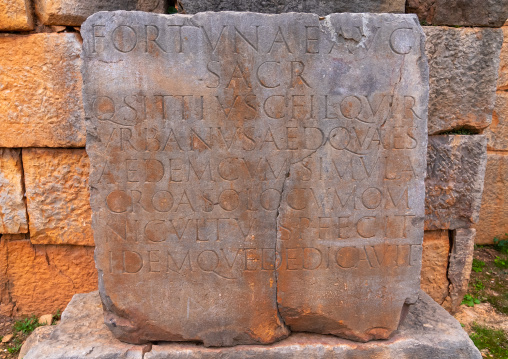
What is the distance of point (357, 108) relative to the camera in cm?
186

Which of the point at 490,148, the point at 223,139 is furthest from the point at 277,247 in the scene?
the point at 490,148

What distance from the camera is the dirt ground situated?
8.52 feet

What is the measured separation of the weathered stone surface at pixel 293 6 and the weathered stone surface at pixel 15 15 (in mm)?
935

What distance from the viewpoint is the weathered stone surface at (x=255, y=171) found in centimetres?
180

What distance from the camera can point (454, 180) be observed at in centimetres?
254

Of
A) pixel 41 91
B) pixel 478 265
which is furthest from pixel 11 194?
pixel 478 265

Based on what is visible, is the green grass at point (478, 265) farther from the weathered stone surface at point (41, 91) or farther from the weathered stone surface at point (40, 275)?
the weathered stone surface at point (41, 91)

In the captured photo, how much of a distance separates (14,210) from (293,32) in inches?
82.7

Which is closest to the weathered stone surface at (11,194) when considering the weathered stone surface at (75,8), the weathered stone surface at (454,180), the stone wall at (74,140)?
the stone wall at (74,140)

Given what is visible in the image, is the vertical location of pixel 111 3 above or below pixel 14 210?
above

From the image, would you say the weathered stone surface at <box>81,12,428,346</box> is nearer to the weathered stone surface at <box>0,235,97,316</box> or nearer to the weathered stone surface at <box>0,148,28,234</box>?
the weathered stone surface at <box>0,235,97,316</box>

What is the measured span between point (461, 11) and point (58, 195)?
2.79 meters

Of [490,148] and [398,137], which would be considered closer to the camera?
[398,137]

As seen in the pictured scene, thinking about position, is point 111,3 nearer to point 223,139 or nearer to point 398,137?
point 223,139
